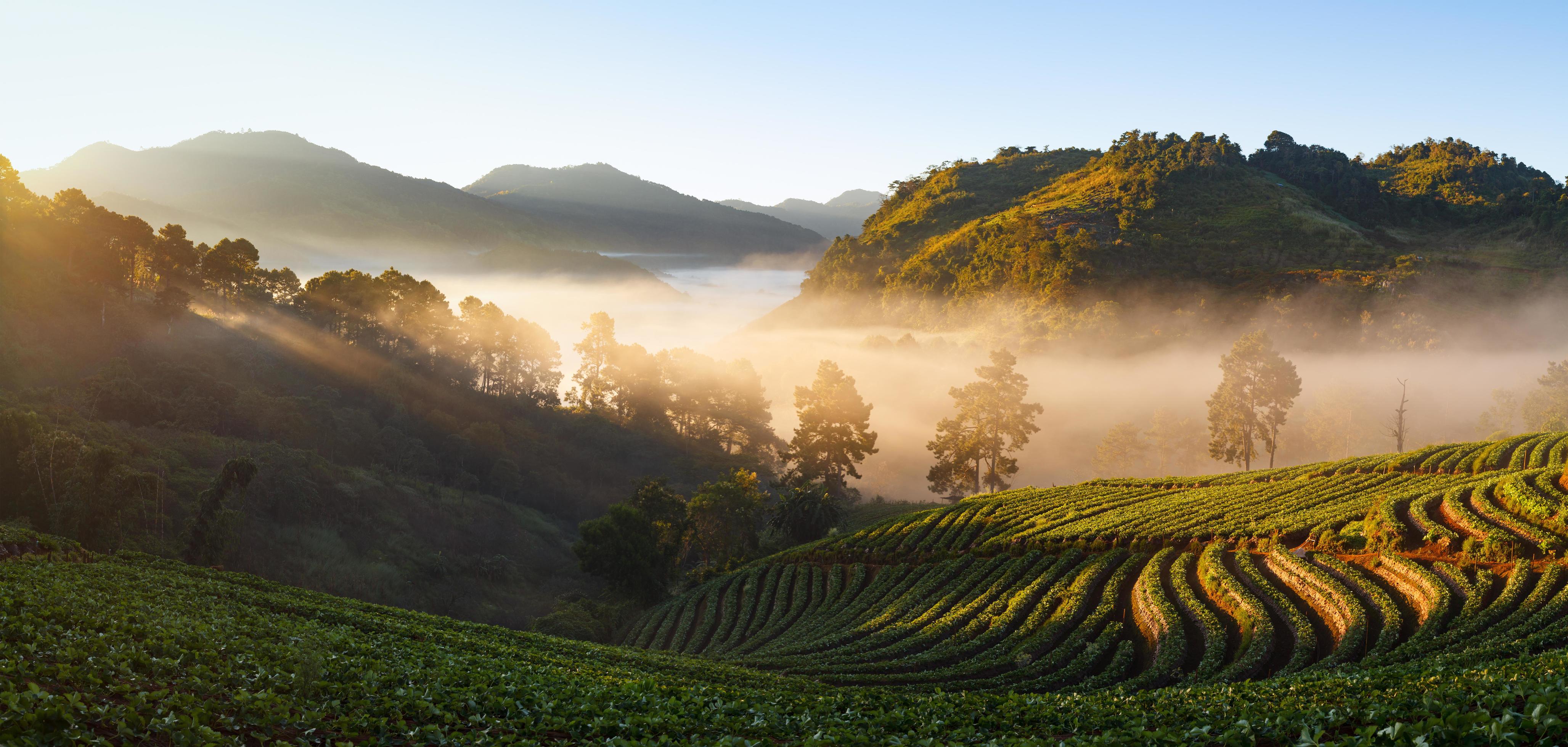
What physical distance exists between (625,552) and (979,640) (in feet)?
109

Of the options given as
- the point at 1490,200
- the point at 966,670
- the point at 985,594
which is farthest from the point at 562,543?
the point at 1490,200

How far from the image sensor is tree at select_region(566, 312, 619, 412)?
4390 inches

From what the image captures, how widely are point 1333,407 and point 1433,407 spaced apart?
1746 cm

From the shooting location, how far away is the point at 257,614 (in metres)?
20.9

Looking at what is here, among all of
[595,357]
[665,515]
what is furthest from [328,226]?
[665,515]

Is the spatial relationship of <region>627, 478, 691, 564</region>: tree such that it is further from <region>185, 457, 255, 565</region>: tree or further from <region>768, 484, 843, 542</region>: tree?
<region>185, 457, 255, 565</region>: tree

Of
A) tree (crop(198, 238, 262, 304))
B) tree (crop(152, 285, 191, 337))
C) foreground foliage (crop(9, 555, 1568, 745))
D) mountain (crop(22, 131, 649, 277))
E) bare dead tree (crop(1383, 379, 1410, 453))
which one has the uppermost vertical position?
mountain (crop(22, 131, 649, 277))

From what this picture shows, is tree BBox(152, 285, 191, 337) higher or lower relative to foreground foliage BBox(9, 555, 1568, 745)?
higher

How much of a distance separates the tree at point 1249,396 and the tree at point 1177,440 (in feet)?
48.2

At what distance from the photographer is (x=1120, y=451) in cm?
10194

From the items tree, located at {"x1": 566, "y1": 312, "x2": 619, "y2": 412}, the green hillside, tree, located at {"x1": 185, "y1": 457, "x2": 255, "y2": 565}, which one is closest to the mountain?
tree, located at {"x1": 566, "y1": 312, "x2": 619, "y2": 412}

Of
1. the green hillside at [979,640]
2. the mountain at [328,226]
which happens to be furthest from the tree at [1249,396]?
the mountain at [328,226]

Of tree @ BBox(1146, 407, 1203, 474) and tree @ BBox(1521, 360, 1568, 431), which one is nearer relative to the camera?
tree @ BBox(1521, 360, 1568, 431)

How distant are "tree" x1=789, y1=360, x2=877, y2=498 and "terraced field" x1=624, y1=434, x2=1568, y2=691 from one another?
103 feet
